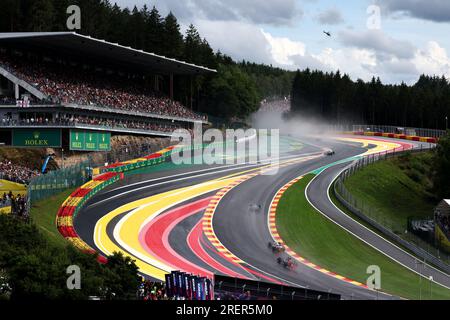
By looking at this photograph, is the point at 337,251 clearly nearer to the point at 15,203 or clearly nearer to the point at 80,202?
the point at 80,202

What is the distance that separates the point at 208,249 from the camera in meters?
39.9

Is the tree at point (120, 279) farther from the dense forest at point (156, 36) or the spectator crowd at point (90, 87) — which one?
the dense forest at point (156, 36)

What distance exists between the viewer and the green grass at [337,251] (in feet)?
119

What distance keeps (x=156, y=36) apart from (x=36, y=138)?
128 ft

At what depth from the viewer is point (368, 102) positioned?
12650 centimetres

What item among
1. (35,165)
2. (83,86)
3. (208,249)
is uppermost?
(83,86)

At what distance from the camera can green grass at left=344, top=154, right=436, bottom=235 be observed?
56188 mm

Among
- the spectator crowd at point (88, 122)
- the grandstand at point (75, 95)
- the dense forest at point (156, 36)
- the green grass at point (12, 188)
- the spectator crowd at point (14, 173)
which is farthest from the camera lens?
the dense forest at point (156, 36)

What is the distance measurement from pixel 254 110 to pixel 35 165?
57749 millimetres

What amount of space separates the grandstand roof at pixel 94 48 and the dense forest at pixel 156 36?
10641mm

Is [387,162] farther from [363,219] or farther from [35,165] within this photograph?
[35,165]

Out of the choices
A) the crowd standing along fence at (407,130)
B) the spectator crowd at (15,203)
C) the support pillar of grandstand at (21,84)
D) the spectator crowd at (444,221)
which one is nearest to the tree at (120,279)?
the spectator crowd at (15,203)

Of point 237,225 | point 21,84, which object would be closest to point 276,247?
point 237,225
